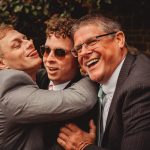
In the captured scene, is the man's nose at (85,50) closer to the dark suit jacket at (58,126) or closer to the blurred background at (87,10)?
the dark suit jacket at (58,126)

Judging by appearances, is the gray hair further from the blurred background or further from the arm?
the blurred background

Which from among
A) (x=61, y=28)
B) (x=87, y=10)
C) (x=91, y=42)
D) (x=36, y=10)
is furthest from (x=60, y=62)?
(x=87, y=10)

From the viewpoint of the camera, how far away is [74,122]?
3.23 meters

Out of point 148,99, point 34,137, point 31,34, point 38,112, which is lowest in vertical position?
point 31,34

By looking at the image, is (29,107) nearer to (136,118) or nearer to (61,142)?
(61,142)

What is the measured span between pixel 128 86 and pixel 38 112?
0.71 metres

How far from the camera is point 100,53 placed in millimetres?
3148

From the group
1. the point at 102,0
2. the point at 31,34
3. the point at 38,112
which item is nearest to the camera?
the point at 38,112

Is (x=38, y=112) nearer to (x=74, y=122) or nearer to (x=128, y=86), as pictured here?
(x=74, y=122)

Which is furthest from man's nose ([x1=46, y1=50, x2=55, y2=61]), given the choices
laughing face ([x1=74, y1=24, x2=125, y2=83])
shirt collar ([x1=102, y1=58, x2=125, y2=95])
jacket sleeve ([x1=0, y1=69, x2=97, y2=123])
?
Answer: shirt collar ([x1=102, y1=58, x2=125, y2=95])

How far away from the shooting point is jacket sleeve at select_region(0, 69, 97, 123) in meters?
2.96

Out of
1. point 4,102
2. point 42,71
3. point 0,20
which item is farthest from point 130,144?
point 0,20

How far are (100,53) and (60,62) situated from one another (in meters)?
0.44

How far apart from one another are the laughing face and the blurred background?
9.17 ft
